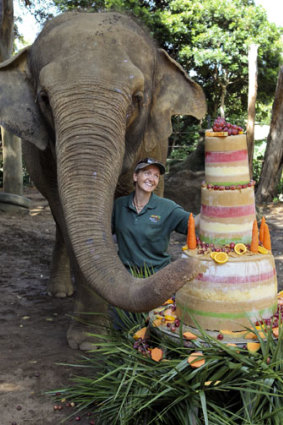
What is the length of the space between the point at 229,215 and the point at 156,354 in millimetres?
878

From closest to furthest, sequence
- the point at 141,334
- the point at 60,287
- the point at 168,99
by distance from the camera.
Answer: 1. the point at 141,334
2. the point at 168,99
3. the point at 60,287

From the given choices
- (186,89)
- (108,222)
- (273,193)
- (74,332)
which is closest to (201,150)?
(273,193)

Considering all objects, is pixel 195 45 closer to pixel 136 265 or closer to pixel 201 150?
pixel 201 150

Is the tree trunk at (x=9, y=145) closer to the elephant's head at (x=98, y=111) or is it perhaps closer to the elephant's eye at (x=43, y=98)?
the elephant's head at (x=98, y=111)

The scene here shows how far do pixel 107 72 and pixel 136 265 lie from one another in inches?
56.9

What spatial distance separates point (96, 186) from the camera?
3344 mm

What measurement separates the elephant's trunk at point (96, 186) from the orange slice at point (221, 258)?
0.50 meters

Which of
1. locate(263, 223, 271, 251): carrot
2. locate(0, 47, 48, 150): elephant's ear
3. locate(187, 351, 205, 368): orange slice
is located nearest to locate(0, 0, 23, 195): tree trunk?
locate(0, 47, 48, 150): elephant's ear

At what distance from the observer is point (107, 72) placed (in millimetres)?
3840

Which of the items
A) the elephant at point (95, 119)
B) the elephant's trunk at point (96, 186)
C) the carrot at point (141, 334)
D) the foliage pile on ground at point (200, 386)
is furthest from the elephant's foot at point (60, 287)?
the foliage pile on ground at point (200, 386)

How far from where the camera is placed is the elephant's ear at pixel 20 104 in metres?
4.41

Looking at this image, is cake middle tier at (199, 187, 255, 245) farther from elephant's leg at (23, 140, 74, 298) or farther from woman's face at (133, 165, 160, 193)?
elephant's leg at (23, 140, 74, 298)

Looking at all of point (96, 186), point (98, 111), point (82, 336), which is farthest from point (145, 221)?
point (82, 336)

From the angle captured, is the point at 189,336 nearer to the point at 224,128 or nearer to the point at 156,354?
the point at 156,354
